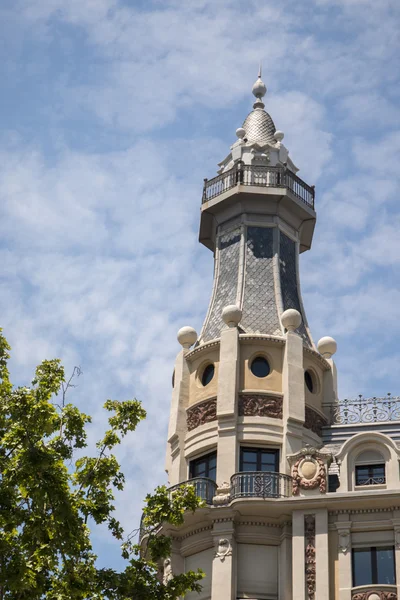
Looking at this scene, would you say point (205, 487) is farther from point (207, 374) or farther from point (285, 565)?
point (207, 374)

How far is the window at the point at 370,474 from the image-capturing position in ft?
130

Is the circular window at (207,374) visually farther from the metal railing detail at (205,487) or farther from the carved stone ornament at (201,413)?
the metal railing detail at (205,487)

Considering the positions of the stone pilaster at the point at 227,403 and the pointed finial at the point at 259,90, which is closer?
the stone pilaster at the point at 227,403

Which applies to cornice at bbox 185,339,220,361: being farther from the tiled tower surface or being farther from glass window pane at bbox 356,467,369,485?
glass window pane at bbox 356,467,369,485

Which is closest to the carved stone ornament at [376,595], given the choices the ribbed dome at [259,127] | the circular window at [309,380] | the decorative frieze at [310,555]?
the decorative frieze at [310,555]

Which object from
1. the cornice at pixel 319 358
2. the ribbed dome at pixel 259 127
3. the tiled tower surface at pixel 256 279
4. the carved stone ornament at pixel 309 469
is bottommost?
the carved stone ornament at pixel 309 469

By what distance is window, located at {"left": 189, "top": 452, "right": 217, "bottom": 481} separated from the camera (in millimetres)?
41294

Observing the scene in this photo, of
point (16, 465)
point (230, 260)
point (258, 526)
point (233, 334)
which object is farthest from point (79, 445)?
point (230, 260)

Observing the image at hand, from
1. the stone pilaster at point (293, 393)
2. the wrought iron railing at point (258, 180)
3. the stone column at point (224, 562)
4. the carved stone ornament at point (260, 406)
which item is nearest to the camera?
the stone column at point (224, 562)

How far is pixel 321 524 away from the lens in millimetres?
38531

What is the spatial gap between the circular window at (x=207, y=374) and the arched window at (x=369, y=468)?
247 inches

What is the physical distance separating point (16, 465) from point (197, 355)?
17803 mm

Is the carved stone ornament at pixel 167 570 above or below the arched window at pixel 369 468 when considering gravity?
below

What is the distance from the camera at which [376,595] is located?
37188 millimetres
